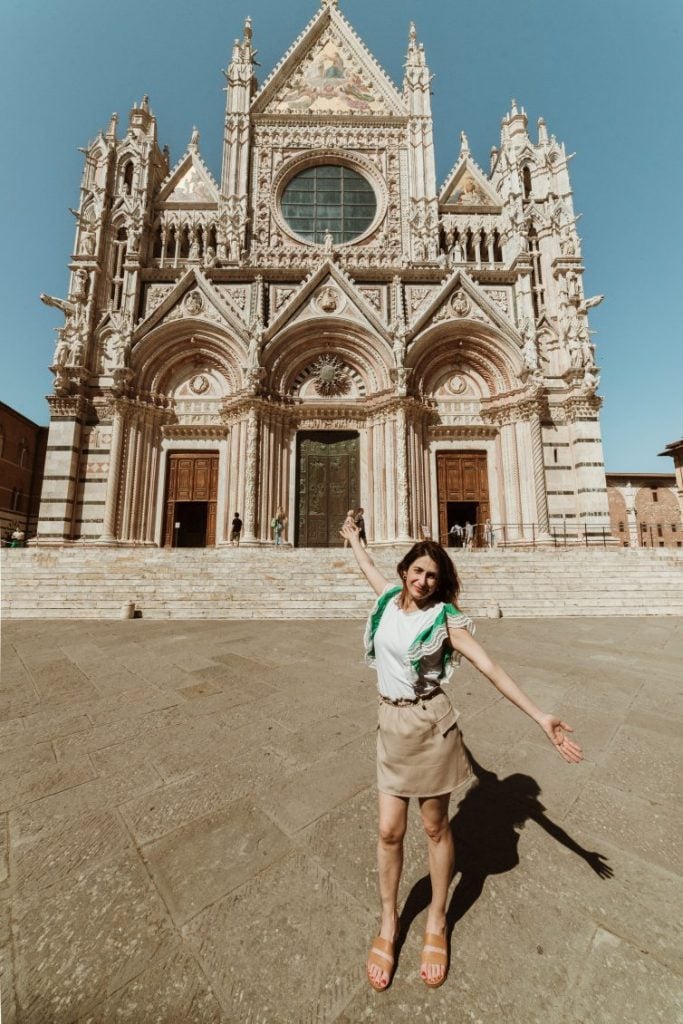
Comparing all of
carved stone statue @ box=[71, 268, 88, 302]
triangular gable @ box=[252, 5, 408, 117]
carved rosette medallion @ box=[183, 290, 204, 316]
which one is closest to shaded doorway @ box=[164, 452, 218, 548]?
carved rosette medallion @ box=[183, 290, 204, 316]

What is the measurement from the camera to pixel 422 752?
1577 millimetres

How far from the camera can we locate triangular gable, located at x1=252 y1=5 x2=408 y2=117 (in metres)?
20.5

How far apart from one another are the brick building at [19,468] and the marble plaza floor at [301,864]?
25056mm

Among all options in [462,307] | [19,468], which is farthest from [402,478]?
[19,468]

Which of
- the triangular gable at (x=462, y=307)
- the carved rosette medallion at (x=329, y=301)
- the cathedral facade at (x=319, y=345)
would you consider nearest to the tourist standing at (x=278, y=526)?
the cathedral facade at (x=319, y=345)

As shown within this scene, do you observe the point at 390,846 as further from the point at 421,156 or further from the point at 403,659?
the point at 421,156

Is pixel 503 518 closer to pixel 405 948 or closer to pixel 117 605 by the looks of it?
pixel 117 605

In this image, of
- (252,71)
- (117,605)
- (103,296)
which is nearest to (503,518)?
(117,605)

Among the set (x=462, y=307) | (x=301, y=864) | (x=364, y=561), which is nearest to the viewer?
(x=301, y=864)

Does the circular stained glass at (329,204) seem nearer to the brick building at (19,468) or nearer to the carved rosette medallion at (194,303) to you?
the carved rosette medallion at (194,303)

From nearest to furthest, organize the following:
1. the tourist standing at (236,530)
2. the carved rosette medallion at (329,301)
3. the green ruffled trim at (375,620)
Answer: the green ruffled trim at (375,620) → the tourist standing at (236,530) → the carved rosette medallion at (329,301)

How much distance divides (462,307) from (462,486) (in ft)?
26.3

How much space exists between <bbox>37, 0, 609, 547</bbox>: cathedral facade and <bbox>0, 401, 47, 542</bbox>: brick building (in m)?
10.9

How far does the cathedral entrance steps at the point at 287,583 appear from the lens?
9.01 metres
